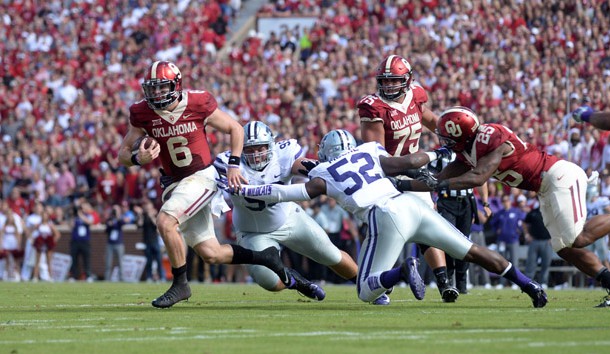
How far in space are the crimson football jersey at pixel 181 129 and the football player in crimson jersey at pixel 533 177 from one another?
1.98 metres

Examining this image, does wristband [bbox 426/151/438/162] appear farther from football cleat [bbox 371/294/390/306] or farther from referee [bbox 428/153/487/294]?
referee [bbox 428/153/487/294]

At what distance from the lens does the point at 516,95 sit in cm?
1908

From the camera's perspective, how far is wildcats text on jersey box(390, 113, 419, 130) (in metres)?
10.8

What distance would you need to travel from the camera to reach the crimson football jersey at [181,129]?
10.2 meters

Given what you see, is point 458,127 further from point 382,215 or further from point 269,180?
point 269,180

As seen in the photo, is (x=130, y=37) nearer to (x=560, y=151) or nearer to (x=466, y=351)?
(x=560, y=151)

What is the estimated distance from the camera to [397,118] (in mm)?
10773

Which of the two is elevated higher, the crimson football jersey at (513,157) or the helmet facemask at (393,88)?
the helmet facemask at (393,88)

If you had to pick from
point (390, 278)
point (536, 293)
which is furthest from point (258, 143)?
point (536, 293)

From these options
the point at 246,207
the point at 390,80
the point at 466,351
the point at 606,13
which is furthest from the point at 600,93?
the point at 466,351

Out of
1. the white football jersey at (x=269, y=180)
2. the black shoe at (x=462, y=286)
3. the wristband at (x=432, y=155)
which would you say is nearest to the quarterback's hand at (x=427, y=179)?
the wristband at (x=432, y=155)

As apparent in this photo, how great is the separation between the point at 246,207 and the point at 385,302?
59.5 inches

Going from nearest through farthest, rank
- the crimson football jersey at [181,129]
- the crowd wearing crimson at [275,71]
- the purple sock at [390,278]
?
the purple sock at [390,278] → the crimson football jersey at [181,129] → the crowd wearing crimson at [275,71]

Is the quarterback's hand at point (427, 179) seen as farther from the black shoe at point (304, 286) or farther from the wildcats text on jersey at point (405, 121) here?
the black shoe at point (304, 286)
